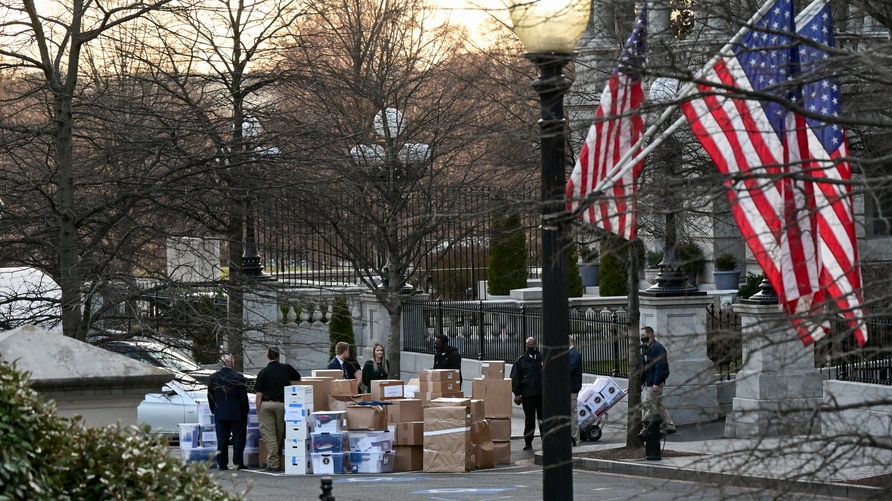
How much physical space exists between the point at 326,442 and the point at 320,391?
827 millimetres

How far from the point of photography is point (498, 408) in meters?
19.3

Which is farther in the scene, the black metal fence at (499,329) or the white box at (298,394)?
the black metal fence at (499,329)

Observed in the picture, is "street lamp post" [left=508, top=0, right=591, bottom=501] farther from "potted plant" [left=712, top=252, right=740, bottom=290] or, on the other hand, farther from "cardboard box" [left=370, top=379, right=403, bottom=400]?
"potted plant" [left=712, top=252, right=740, bottom=290]

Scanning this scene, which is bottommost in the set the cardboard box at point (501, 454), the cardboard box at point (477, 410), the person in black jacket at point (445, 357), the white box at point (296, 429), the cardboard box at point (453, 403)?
the cardboard box at point (501, 454)

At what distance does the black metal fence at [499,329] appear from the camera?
2317cm

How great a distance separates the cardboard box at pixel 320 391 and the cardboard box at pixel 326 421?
572 millimetres

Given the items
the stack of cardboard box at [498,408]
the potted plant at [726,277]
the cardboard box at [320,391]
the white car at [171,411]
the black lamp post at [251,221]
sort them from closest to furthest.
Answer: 1. the black lamp post at [251,221]
2. the cardboard box at [320,391]
3. the stack of cardboard box at [498,408]
4. the white car at [171,411]
5. the potted plant at [726,277]

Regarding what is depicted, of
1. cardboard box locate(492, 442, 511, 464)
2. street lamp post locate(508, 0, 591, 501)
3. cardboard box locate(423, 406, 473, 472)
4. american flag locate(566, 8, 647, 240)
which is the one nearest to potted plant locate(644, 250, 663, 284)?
cardboard box locate(492, 442, 511, 464)

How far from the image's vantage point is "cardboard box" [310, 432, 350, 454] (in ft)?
58.2

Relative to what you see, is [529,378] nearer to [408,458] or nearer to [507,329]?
[408,458]

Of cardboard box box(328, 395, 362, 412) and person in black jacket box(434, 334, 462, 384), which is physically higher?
person in black jacket box(434, 334, 462, 384)

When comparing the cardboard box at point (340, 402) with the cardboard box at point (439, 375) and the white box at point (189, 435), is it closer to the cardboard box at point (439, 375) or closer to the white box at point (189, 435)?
the cardboard box at point (439, 375)

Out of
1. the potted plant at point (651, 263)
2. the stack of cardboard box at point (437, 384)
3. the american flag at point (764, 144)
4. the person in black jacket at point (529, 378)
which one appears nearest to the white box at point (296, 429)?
the stack of cardboard box at point (437, 384)

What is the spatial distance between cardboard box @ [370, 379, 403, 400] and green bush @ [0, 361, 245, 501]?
41.6ft
